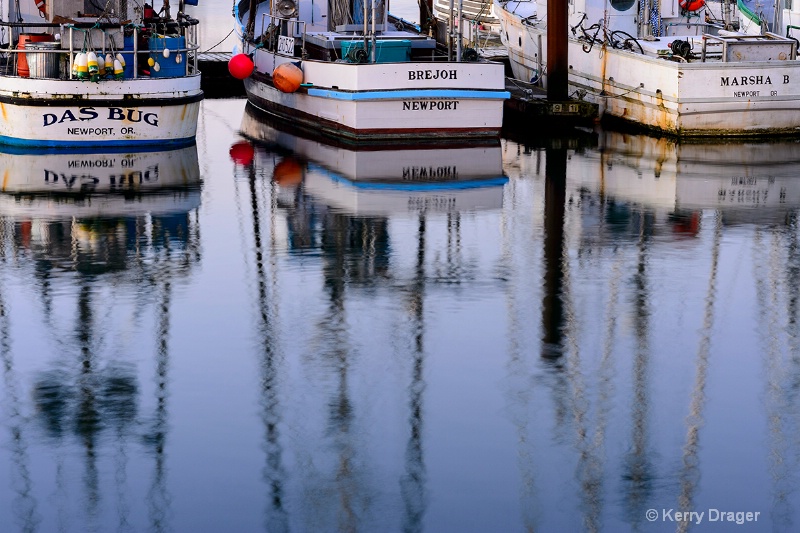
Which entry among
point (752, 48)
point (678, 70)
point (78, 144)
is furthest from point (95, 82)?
point (752, 48)

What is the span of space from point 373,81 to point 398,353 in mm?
12360

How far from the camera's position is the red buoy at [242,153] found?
23.8 meters

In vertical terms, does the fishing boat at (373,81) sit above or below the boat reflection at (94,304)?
above

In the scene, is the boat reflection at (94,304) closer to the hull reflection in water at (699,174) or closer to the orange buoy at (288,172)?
the orange buoy at (288,172)

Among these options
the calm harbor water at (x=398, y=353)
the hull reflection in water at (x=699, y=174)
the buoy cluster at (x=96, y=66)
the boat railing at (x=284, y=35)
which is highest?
the boat railing at (x=284, y=35)

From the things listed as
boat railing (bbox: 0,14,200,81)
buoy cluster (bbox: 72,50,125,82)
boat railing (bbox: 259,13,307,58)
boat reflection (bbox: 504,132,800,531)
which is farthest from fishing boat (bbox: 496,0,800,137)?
buoy cluster (bbox: 72,50,125,82)

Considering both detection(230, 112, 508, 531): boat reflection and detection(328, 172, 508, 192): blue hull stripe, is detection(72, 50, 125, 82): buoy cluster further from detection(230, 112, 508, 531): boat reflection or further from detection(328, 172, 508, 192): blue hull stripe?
detection(328, 172, 508, 192): blue hull stripe

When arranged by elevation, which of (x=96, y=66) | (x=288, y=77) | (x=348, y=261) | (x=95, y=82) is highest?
(x=96, y=66)

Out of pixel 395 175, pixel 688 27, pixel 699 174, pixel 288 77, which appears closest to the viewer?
pixel 395 175

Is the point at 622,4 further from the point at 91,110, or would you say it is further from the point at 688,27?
the point at 91,110

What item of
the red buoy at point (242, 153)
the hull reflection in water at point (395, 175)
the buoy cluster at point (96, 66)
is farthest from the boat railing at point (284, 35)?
the buoy cluster at point (96, 66)

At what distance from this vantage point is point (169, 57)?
2438 centimetres

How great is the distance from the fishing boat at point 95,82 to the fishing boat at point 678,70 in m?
7.51

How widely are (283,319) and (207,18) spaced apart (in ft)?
157
